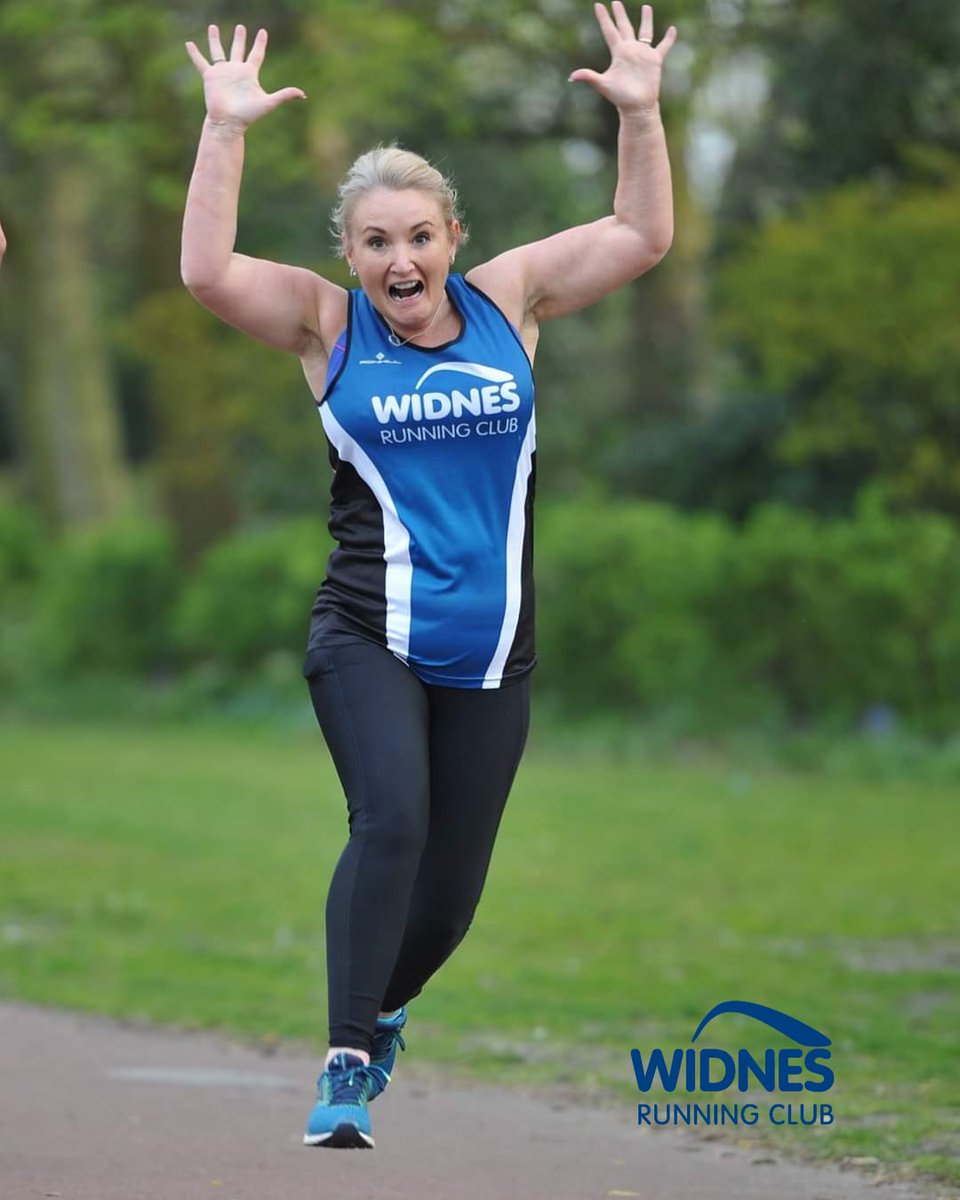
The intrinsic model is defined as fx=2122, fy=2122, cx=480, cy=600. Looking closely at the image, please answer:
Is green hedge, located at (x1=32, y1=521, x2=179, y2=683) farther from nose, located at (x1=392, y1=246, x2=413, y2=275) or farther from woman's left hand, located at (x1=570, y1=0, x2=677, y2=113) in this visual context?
nose, located at (x1=392, y1=246, x2=413, y2=275)

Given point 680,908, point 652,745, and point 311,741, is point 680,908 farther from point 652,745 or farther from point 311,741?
point 311,741

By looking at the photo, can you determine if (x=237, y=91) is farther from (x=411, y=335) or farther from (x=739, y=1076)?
(x=739, y=1076)

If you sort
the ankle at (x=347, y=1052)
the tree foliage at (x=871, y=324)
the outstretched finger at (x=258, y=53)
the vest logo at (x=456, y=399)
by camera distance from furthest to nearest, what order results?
the tree foliage at (x=871, y=324) < the outstretched finger at (x=258, y=53) < the vest logo at (x=456, y=399) < the ankle at (x=347, y=1052)

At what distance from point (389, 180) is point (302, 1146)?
115 inches

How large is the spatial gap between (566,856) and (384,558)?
8.44 m

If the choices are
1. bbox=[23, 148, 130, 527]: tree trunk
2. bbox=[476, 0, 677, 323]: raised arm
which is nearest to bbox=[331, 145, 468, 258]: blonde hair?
bbox=[476, 0, 677, 323]: raised arm

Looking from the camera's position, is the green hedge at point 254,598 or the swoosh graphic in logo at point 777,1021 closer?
the swoosh graphic in logo at point 777,1021

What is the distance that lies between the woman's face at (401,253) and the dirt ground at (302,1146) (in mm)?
2292

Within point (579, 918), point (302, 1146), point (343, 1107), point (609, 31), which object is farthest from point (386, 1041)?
point (579, 918)

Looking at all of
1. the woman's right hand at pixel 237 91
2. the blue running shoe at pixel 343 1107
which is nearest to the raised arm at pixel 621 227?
the woman's right hand at pixel 237 91

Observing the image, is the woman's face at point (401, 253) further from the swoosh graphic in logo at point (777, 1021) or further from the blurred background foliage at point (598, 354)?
the blurred background foliage at point (598, 354)

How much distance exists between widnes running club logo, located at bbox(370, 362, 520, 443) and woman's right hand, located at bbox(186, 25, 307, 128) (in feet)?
2.47

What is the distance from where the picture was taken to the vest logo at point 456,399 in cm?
495

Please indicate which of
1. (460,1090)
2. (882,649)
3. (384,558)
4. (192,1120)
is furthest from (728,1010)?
(882,649)
